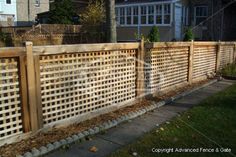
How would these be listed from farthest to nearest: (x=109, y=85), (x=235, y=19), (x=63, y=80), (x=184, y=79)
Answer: (x=235, y=19) < (x=184, y=79) < (x=109, y=85) < (x=63, y=80)

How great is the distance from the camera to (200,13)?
27766mm

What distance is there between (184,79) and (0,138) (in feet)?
21.7

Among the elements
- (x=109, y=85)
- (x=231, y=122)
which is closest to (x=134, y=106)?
(x=109, y=85)

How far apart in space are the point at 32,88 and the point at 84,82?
1223mm

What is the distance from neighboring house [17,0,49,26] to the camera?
139 feet

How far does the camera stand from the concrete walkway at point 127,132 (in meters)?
4.51

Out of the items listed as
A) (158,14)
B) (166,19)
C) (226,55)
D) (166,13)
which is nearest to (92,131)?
(226,55)

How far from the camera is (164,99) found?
786cm

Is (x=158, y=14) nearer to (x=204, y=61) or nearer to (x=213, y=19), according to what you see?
(x=213, y=19)

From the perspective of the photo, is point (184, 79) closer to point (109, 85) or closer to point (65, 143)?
point (109, 85)

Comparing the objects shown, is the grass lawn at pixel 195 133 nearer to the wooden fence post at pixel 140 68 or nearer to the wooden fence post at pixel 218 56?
the wooden fence post at pixel 140 68

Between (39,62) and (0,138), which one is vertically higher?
(39,62)

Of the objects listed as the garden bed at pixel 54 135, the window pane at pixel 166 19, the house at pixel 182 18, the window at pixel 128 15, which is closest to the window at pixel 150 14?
the house at pixel 182 18

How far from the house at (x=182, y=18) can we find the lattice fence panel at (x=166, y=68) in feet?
52.7
